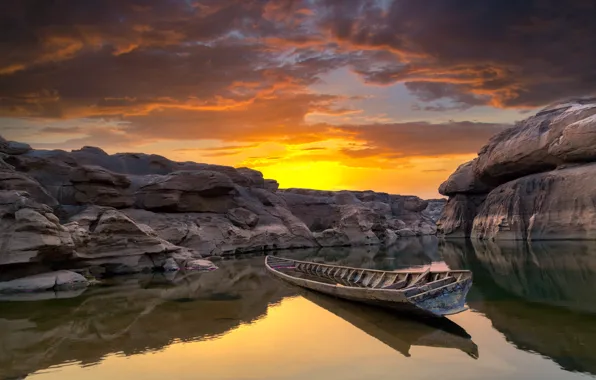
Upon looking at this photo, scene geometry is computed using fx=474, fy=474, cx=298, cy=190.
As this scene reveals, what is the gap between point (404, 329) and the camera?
12.5 m

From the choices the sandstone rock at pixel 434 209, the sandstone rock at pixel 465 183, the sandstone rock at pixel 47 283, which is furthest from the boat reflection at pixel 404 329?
the sandstone rock at pixel 434 209

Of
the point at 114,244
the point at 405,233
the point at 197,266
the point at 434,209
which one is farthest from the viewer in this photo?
the point at 434,209

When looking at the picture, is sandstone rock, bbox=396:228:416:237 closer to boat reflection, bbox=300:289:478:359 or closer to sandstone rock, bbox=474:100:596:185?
sandstone rock, bbox=474:100:596:185

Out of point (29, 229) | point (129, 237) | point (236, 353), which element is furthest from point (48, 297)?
point (236, 353)

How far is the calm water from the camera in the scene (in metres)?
9.79

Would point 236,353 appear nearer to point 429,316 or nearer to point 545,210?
point 429,316

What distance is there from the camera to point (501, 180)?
64.4 metres

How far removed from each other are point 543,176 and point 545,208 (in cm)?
416

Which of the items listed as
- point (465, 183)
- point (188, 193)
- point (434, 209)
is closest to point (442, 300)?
point (188, 193)

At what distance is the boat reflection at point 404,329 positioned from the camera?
11.1 meters

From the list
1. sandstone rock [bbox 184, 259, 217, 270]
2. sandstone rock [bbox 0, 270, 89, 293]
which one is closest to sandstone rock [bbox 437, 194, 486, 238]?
sandstone rock [bbox 184, 259, 217, 270]

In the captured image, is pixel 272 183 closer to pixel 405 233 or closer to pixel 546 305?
pixel 405 233

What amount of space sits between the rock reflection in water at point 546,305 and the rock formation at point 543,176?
66.0 feet

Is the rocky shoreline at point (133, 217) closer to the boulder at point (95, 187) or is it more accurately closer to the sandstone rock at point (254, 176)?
the boulder at point (95, 187)
